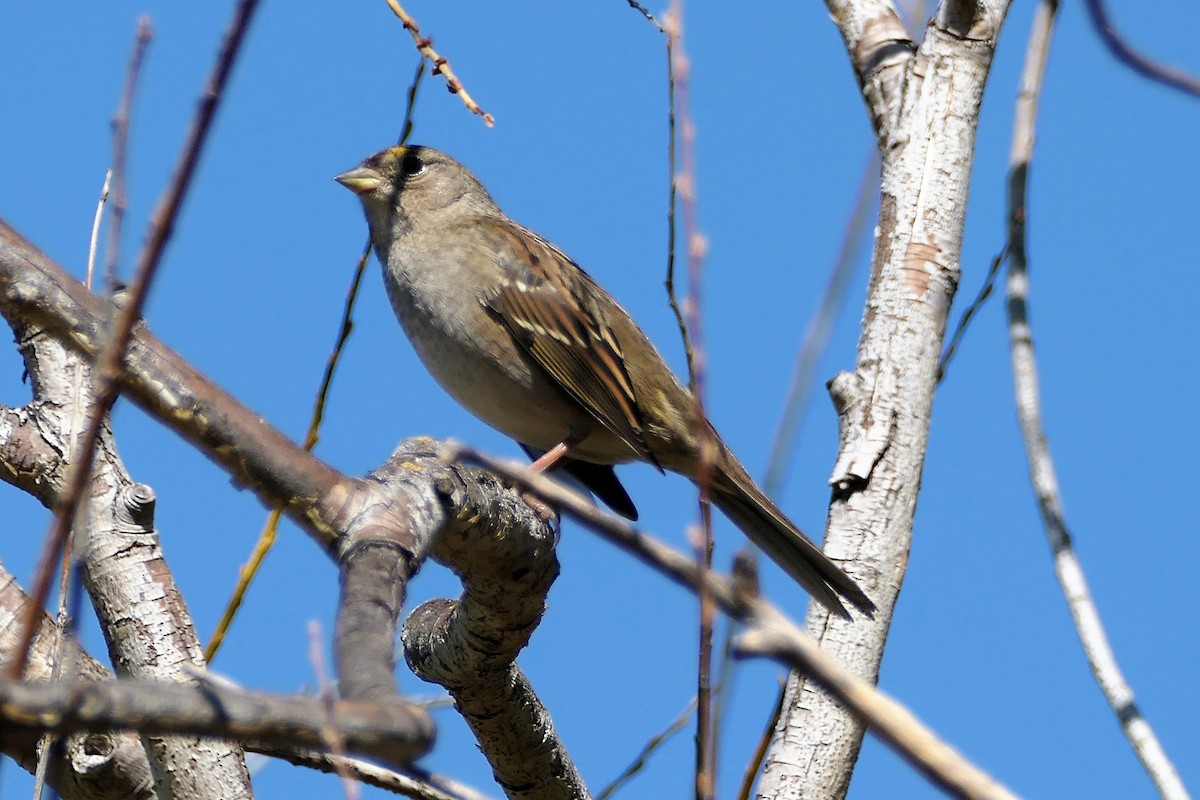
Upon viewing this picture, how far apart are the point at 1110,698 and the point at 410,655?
6.83ft

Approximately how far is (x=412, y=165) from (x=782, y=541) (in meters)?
2.43

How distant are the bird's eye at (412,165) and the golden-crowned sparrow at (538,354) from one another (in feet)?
0.86

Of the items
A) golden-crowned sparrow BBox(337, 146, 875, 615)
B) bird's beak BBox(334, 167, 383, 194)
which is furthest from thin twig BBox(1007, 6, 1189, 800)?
bird's beak BBox(334, 167, 383, 194)

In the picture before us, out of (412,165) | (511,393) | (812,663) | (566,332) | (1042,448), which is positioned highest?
(412,165)

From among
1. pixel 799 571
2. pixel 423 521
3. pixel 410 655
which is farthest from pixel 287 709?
pixel 410 655

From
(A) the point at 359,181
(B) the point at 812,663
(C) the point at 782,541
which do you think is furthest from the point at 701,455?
(A) the point at 359,181

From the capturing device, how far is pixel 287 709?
92 centimetres

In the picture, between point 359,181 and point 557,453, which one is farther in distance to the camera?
point 359,181

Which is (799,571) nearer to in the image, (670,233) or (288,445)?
(670,233)

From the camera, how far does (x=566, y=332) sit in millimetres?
4852

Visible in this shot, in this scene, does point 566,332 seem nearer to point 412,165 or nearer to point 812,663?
point 412,165

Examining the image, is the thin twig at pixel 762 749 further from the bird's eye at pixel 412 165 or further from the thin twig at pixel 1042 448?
the bird's eye at pixel 412 165

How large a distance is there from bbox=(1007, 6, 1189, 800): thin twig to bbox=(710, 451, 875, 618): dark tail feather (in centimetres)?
56

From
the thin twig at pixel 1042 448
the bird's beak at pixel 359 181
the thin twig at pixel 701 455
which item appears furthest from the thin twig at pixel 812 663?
the bird's beak at pixel 359 181
